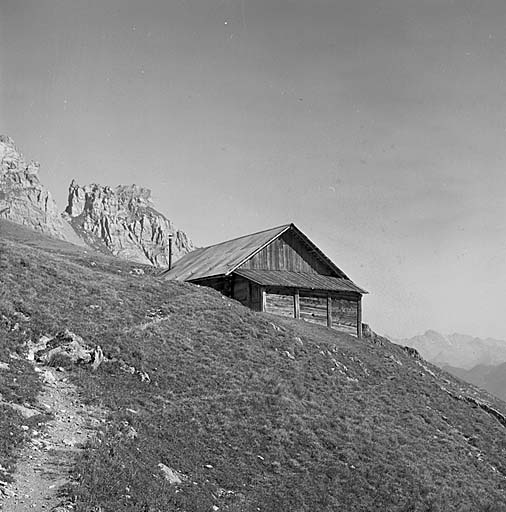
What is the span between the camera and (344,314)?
1738 inches

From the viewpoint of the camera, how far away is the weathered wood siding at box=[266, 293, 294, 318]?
40625 millimetres

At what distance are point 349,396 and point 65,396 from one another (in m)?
14.0

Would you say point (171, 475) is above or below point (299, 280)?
below

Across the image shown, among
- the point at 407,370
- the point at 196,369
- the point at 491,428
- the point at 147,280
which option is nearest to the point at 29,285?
the point at 196,369

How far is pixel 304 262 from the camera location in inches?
1833

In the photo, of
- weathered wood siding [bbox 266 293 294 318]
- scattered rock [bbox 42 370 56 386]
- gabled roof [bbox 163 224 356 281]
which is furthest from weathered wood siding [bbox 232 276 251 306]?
scattered rock [bbox 42 370 56 386]

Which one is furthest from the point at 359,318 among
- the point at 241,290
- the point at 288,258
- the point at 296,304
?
the point at 241,290

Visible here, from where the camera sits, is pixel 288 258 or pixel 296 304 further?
pixel 288 258

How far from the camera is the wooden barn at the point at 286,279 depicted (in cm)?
4119

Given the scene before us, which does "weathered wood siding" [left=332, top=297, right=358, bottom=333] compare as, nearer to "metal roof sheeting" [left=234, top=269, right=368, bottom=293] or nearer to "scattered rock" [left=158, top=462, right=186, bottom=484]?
"metal roof sheeting" [left=234, top=269, right=368, bottom=293]

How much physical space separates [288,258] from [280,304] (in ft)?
19.7

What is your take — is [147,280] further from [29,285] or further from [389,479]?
[389,479]

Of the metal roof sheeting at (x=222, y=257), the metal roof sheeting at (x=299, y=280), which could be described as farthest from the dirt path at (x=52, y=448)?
the metal roof sheeting at (x=222, y=257)

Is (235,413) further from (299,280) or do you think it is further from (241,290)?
Result: (299,280)
